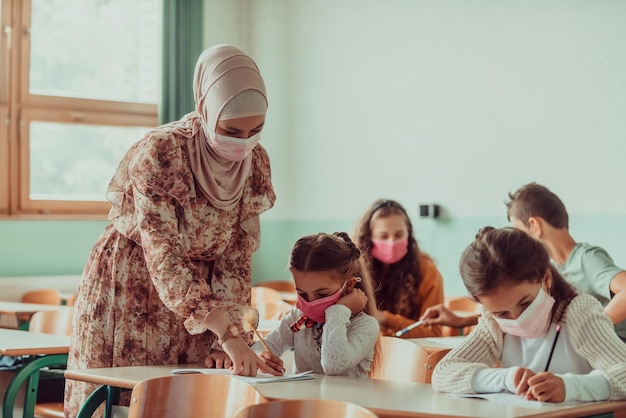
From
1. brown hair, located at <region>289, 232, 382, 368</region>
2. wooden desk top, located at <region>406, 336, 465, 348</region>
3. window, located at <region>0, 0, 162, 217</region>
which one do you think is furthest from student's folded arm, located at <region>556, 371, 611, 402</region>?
window, located at <region>0, 0, 162, 217</region>

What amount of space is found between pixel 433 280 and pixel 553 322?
2.08 meters

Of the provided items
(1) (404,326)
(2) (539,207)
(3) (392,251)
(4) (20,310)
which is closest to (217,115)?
(2) (539,207)

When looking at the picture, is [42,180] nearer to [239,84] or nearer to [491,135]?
[491,135]

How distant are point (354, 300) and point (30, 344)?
Answer: 1.28 metres

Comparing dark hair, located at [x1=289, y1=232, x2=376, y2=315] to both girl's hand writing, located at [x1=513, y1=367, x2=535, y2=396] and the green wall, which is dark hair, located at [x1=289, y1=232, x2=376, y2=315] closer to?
girl's hand writing, located at [x1=513, y1=367, x2=535, y2=396]

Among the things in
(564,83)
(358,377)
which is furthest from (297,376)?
(564,83)

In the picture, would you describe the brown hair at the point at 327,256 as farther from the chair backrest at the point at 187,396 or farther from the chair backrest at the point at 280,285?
the chair backrest at the point at 280,285

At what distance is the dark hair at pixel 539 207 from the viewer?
12.5ft

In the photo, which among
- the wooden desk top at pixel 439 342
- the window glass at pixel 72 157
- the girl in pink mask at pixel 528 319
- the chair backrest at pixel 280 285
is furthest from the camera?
the chair backrest at pixel 280 285

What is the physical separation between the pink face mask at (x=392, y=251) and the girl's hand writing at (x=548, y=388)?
2305 mm

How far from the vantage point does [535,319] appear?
91.3 inches

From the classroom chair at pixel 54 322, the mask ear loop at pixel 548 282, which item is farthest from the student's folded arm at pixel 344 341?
the classroom chair at pixel 54 322

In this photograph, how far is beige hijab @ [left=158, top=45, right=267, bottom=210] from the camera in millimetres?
2465

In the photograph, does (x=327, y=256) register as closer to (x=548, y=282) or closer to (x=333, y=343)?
(x=333, y=343)
